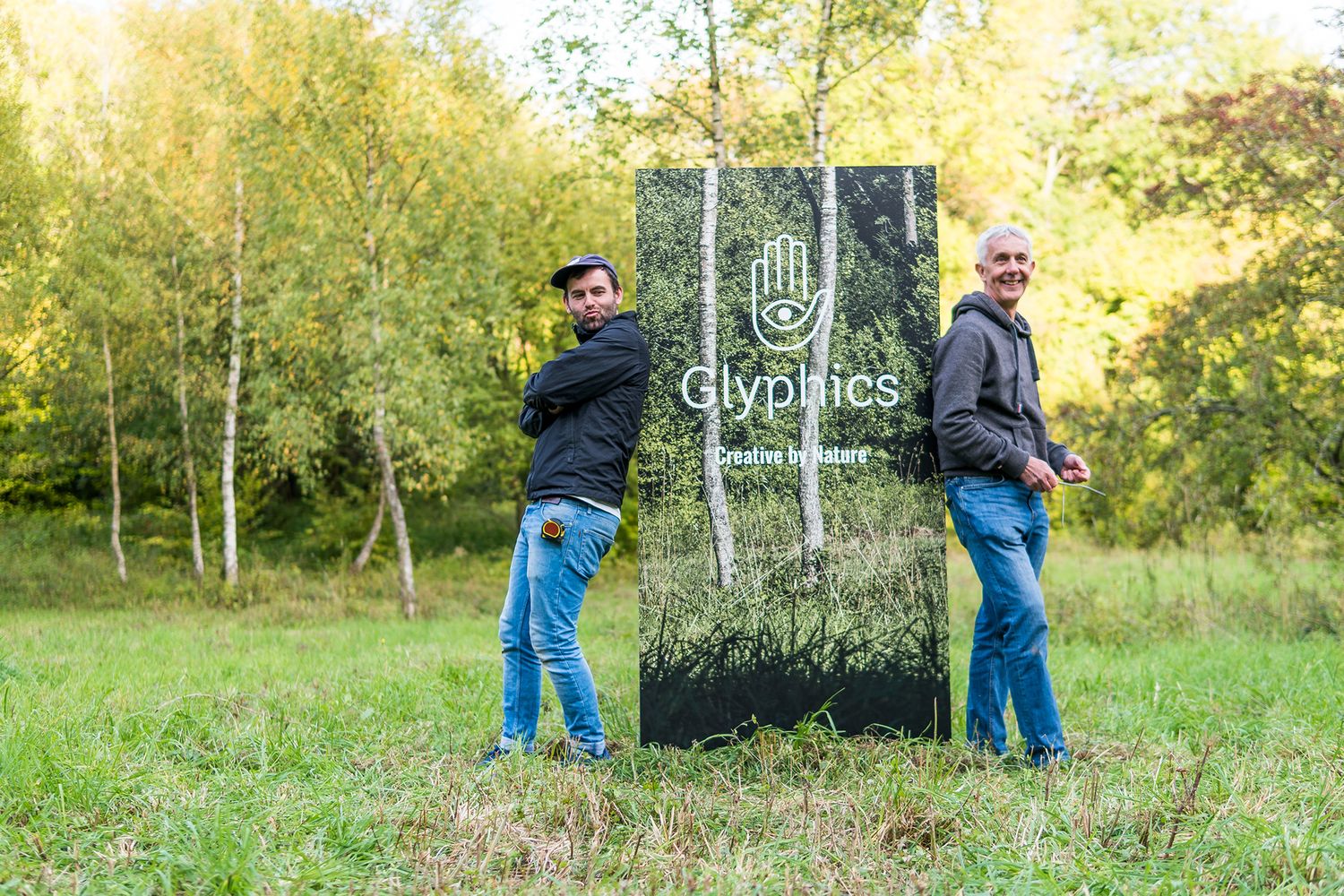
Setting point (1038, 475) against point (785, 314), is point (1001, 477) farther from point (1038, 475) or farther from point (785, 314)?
point (785, 314)

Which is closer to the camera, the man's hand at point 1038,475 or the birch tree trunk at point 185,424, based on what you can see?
the man's hand at point 1038,475

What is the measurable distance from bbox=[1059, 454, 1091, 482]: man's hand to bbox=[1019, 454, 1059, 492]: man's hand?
0.92ft

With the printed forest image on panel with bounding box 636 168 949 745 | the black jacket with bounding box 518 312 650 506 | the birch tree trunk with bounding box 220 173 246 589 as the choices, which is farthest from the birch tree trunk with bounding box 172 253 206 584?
the printed forest image on panel with bounding box 636 168 949 745

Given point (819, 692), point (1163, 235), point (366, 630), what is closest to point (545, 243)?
point (366, 630)

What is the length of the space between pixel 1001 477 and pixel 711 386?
4.24 ft

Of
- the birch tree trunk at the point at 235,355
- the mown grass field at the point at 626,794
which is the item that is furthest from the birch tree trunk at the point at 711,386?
the birch tree trunk at the point at 235,355

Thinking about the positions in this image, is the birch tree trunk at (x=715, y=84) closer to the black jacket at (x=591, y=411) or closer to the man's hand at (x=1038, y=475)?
the black jacket at (x=591, y=411)

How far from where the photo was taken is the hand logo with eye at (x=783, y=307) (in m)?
4.71

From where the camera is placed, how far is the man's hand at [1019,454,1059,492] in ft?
13.8

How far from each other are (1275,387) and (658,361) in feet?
23.3

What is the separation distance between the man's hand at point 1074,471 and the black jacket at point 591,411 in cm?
186

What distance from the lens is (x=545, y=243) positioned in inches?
680

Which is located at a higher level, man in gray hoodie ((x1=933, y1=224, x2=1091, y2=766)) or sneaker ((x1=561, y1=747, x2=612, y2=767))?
man in gray hoodie ((x1=933, y1=224, x2=1091, y2=766))

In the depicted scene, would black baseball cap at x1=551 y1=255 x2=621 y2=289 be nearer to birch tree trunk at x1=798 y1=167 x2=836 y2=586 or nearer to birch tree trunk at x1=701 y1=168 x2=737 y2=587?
birch tree trunk at x1=701 y1=168 x2=737 y2=587
